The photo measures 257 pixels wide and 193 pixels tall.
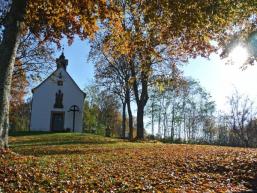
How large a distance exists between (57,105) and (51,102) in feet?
3.02

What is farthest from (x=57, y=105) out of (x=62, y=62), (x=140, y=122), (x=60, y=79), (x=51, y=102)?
(x=140, y=122)

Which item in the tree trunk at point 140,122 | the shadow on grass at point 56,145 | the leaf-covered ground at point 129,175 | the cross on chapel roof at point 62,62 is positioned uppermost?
the cross on chapel roof at point 62,62

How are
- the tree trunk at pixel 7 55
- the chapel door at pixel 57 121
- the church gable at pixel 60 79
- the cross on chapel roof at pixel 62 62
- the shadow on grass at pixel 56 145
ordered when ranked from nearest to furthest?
the tree trunk at pixel 7 55 < the shadow on grass at pixel 56 145 < the chapel door at pixel 57 121 < the church gable at pixel 60 79 < the cross on chapel roof at pixel 62 62

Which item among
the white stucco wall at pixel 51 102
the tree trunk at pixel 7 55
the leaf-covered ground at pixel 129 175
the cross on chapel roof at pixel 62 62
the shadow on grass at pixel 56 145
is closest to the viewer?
the leaf-covered ground at pixel 129 175

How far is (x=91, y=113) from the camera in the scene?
299 feet

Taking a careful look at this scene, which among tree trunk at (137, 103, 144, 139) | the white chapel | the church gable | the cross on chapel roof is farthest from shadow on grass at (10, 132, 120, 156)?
the cross on chapel roof

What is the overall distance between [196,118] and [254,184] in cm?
8532

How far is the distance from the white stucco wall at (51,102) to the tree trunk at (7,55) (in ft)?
129

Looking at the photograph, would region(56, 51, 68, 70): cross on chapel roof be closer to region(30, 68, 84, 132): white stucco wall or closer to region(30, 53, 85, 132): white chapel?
region(30, 53, 85, 132): white chapel

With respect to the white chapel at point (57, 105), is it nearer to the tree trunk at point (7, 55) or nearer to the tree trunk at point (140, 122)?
the tree trunk at point (140, 122)

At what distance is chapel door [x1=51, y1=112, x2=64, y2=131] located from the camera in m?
55.4

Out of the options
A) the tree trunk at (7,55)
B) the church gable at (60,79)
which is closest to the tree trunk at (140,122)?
the church gable at (60,79)

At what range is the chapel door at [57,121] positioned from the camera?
55375 millimetres

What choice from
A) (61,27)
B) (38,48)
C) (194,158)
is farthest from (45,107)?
(194,158)
